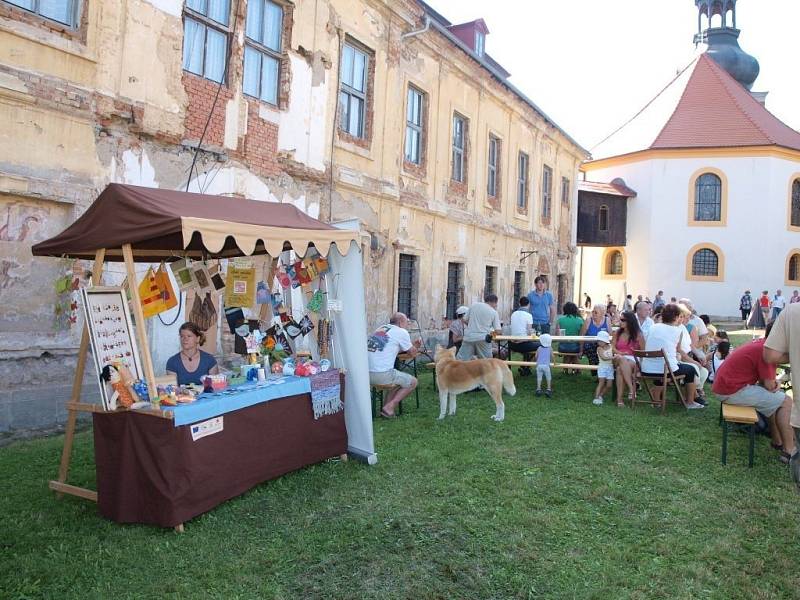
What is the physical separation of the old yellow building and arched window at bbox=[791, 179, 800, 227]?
65.5 ft

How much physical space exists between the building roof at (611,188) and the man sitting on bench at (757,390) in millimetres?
24977

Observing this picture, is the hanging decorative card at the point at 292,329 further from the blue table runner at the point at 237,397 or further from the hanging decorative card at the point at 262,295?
the blue table runner at the point at 237,397

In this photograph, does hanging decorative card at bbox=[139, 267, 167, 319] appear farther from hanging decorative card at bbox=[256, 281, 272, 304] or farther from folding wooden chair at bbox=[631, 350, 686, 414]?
folding wooden chair at bbox=[631, 350, 686, 414]

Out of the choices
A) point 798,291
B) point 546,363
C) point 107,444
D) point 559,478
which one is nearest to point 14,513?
point 107,444

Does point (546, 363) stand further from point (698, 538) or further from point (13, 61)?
point (13, 61)

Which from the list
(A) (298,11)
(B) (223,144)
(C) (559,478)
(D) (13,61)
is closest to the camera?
(C) (559,478)

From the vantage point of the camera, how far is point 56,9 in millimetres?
7199

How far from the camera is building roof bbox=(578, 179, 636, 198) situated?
102ft

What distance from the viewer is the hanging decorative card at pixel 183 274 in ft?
19.2

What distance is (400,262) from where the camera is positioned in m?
13.9

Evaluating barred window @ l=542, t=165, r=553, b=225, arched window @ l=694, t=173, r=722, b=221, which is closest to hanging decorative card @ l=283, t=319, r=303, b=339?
barred window @ l=542, t=165, r=553, b=225

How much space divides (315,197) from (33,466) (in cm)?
647

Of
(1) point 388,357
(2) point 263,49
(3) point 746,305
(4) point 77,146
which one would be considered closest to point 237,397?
(1) point 388,357

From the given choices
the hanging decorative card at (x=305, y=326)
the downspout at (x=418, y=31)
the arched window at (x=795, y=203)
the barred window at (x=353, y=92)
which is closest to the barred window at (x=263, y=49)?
the barred window at (x=353, y=92)
